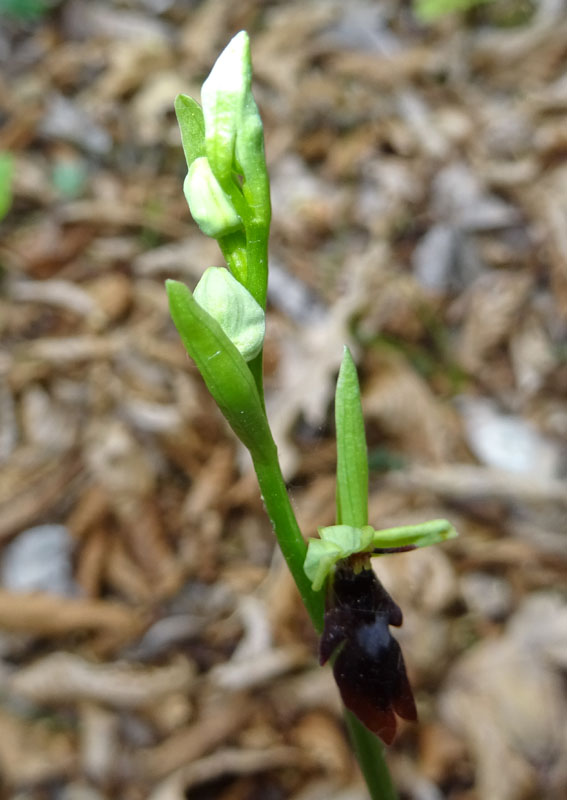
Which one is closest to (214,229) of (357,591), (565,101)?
(357,591)

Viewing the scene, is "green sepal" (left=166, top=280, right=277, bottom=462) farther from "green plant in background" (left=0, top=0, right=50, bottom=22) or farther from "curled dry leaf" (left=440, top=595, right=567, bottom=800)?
"green plant in background" (left=0, top=0, right=50, bottom=22)

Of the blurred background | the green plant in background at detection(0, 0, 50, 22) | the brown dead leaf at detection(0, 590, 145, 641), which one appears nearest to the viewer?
the blurred background

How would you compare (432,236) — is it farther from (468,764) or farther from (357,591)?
(357,591)

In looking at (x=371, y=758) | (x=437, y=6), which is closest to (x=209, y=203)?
(x=371, y=758)

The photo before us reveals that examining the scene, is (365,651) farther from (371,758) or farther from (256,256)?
(256,256)

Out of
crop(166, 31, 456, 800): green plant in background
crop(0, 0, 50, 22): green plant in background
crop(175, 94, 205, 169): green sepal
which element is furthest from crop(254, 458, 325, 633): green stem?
crop(0, 0, 50, 22): green plant in background

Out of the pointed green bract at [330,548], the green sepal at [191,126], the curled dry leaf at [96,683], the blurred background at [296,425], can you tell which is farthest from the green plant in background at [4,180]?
the pointed green bract at [330,548]
